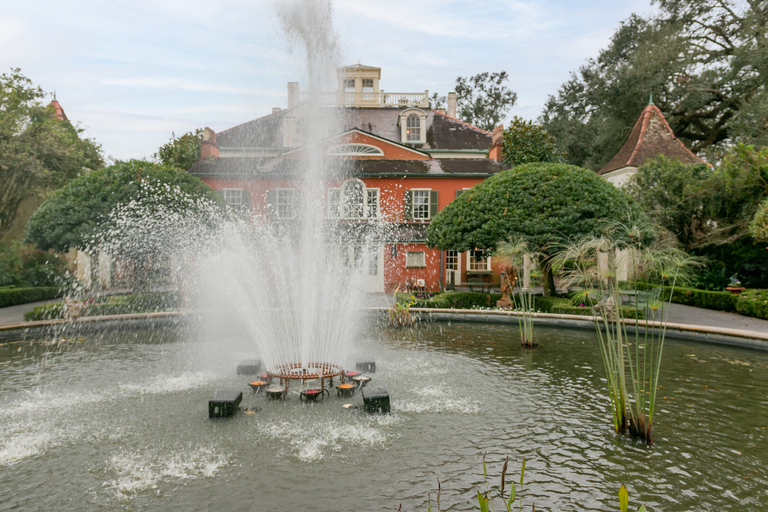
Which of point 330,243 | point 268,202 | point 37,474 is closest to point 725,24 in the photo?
point 330,243

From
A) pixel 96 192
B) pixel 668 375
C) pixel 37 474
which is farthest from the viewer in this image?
pixel 96 192

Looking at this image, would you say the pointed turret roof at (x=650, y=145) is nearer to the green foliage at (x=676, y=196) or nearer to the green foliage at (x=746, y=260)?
the green foliage at (x=676, y=196)

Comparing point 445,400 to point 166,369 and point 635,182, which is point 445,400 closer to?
point 166,369

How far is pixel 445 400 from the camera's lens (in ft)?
27.3

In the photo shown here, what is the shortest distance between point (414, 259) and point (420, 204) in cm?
326

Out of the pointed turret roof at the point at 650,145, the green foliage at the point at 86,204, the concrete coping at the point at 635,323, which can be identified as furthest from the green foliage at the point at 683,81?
the green foliage at the point at 86,204

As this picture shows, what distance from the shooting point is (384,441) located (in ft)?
21.7

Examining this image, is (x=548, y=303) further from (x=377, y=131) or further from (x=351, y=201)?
(x=377, y=131)

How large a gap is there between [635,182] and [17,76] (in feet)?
98.0

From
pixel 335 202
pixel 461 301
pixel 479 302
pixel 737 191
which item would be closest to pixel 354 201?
pixel 335 202

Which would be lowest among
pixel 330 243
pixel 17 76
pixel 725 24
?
pixel 330 243

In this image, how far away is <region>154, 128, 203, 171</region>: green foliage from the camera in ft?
107

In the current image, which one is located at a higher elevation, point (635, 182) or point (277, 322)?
point (635, 182)

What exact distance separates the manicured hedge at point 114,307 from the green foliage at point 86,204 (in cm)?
242
